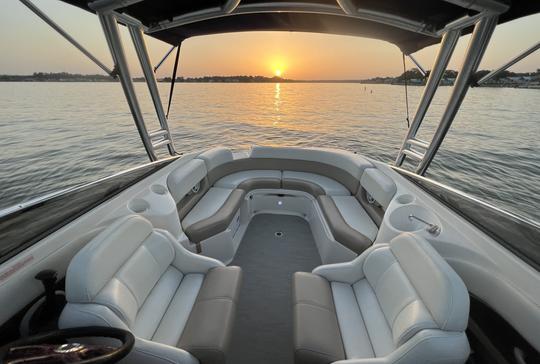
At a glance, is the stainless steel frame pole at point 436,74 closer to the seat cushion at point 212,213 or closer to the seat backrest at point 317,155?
the seat backrest at point 317,155

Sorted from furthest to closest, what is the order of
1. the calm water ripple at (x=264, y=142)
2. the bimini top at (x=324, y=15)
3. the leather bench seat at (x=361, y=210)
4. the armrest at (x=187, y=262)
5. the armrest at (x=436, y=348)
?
the calm water ripple at (x=264, y=142) < the leather bench seat at (x=361, y=210) < the bimini top at (x=324, y=15) < the armrest at (x=187, y=262) < the armrest at (x=436, y=348)

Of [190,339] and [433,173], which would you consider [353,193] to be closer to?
[190,339]

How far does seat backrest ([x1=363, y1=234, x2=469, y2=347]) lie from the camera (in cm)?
124

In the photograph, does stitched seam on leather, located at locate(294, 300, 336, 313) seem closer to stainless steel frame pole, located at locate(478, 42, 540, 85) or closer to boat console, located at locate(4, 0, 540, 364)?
boat console, located at locate(4, 0, 540, 364)

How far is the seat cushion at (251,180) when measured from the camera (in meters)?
4.02

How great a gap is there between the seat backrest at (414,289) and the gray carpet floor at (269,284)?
0.92 meters

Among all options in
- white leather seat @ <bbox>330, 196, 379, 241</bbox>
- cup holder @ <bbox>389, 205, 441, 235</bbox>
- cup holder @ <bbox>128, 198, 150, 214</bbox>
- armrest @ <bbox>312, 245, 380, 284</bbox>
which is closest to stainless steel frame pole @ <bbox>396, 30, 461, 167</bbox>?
white leather seat @ <bbox>330, 196, 379, 241</bbox>

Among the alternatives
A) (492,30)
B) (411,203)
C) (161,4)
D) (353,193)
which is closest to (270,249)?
(353,193)

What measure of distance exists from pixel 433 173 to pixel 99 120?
1737 centimetres

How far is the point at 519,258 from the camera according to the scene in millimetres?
1615

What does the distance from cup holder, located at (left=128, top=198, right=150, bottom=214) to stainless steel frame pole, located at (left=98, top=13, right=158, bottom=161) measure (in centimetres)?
146

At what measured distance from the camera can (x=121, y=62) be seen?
10.4 feet

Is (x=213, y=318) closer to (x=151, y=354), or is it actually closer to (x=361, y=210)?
(x=151, y=354)

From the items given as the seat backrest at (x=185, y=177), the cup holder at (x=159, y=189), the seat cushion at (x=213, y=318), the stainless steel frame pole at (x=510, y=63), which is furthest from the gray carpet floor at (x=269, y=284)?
the stainless steel frame pole at (x=510, y=63)
